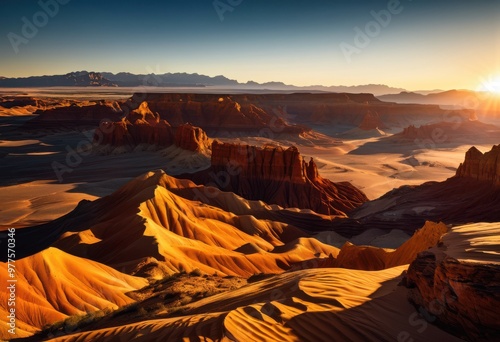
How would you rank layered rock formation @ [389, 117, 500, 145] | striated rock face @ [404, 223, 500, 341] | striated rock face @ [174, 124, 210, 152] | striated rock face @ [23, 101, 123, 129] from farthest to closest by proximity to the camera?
layered rock formation @ [389, 117, 500, 145] → striated rock face @ [23, 101, 123, 129] → striated rock face @ [174, 124, 210, 152] → striated rock face @ [404, 223, 500, 341]

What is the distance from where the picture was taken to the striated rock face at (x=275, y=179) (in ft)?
171

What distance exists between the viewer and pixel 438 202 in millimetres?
46000

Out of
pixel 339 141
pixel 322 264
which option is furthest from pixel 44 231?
pixel 339 141

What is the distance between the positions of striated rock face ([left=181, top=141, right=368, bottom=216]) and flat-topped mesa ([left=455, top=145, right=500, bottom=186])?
14.7m

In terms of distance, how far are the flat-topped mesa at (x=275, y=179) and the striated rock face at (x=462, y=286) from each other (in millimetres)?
39693

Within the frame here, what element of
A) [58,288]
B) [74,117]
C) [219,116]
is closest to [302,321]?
[58,288]

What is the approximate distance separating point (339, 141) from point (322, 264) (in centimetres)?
10850

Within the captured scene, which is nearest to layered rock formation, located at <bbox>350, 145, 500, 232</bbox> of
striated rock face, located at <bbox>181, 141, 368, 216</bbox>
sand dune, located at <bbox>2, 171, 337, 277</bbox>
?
striated rock face, located at <bbox>181, 141, 368, 216</bbox>

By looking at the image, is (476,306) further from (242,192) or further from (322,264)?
(242,192)

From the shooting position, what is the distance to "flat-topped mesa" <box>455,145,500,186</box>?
1713 inches

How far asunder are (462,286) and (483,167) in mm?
42821

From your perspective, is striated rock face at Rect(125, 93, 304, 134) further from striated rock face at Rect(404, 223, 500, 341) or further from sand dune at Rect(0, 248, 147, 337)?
striated rock face at Rect(404, 223, 500, 341)

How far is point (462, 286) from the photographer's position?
8773mm

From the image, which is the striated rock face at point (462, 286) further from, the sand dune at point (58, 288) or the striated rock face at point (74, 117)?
the striated rock face at point (74, 117)
